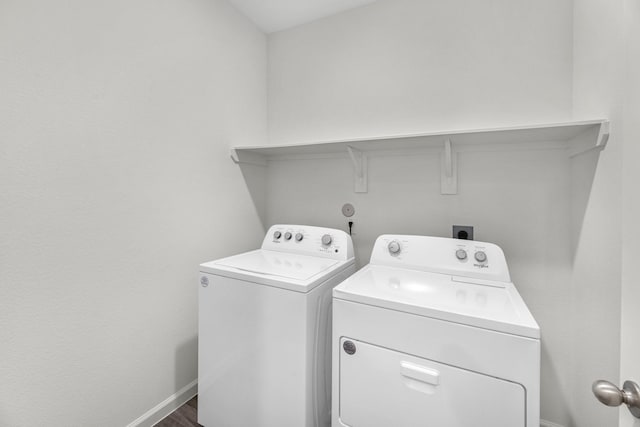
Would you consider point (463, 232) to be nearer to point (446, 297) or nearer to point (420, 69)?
point (446, 297)

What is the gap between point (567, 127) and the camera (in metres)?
1.16

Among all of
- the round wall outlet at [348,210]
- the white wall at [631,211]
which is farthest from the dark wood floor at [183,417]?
the white wall at [631,211]

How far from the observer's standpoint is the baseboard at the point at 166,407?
139 cm

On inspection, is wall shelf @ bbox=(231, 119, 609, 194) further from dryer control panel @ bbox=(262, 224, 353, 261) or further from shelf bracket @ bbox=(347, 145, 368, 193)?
dryer control panel @ bbox=(262, 224, 353, 261)

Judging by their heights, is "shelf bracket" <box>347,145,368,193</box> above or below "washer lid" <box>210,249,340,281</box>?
above

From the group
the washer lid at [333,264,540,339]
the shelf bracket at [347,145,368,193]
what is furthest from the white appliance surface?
the shelf bracket at [347,145,368,193]

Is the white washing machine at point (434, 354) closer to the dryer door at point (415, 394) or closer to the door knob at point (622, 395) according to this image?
the dryer door at point (415, 394)

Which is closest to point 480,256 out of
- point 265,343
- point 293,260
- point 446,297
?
point 446,297

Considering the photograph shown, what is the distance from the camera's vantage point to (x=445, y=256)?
4.61ft

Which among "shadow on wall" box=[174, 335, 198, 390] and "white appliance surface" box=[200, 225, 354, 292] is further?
"shadow on wall" box=[174, 335, 198, 390]

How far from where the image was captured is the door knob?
0.48 meters

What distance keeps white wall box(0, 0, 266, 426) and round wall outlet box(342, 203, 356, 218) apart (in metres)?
0.82

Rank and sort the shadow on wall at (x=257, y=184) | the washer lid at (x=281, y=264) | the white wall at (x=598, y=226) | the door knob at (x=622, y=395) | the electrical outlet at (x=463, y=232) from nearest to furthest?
the door knob at (x=622, y=395) → the white wall at (x=598, y=226) → the washer lid at (x=281, y=264) → the electrical outlet at (x=463, y=232) → the shadow on wall at (x=257, y=184)

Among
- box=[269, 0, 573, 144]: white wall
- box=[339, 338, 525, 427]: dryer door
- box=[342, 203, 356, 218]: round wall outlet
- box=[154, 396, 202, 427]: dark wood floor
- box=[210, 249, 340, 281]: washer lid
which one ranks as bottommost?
box=[154, 396, 202, 427]: dark wood floor
